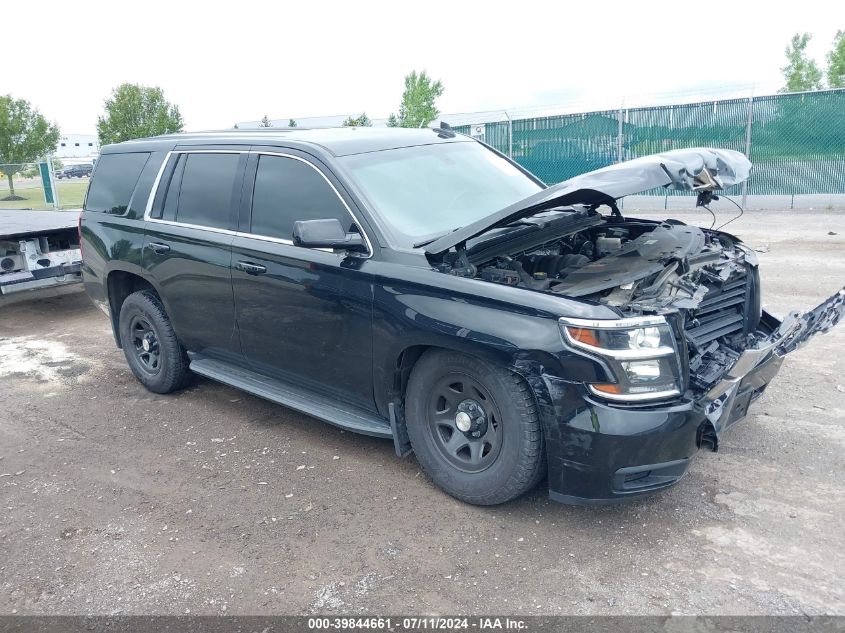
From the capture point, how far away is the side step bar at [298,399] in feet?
13.7

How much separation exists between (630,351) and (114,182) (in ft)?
14.6

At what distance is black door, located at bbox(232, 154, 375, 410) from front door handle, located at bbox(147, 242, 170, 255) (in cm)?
79

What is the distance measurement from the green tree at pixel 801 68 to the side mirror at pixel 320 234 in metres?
30.4

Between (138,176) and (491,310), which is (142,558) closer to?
(491,310)

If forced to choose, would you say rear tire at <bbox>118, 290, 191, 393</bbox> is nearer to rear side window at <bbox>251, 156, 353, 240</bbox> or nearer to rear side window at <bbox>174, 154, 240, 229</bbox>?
rear side window at <bbox>174, 154, 240, 229</bbox>

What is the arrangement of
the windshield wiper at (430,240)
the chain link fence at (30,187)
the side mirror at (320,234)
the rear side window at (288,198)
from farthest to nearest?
the chain link fence at (30,187)
the rear side window at (288,198)
the windshield wiper at (430,240)
the side mirror at (320,234)

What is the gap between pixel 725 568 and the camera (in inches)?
127

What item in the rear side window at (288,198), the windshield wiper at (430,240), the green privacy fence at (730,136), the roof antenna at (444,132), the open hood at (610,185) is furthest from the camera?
the green privacy fence at (730,136)

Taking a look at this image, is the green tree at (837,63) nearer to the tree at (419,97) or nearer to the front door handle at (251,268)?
the tree at (419,97)

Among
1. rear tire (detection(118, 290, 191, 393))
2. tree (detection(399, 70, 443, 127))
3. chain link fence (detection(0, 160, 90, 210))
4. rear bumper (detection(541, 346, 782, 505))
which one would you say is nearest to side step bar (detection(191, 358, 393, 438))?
rear tire (detection(118, 290, 191, 393))

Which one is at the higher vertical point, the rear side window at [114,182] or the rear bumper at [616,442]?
the rear side window at [114,182]

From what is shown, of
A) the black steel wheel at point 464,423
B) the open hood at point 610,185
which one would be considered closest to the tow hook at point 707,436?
the black steel wheel at point 464,423

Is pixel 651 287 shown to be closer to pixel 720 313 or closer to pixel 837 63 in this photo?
pixel 720 313

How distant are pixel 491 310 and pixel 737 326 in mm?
1763
